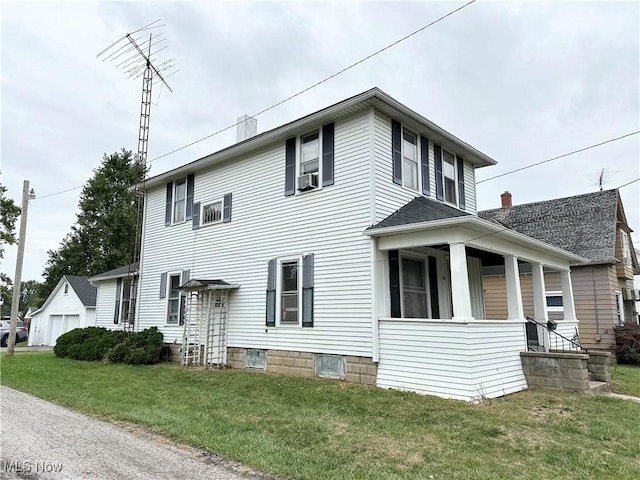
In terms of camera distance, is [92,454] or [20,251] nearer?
[92,454]

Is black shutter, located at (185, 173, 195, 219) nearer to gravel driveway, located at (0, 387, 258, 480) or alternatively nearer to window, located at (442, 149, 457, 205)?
window, located at (442, 149, 457, 205)

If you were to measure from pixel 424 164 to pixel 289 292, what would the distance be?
457 centimetres

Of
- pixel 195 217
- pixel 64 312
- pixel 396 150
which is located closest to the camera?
pixel 396 150

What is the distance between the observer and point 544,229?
56.7ft

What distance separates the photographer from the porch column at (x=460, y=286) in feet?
24.6

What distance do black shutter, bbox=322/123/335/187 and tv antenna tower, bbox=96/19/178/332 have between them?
6.08m

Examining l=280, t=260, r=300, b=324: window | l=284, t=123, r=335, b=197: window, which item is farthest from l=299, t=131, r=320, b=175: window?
l=280, t=260, r=300, b=324: window

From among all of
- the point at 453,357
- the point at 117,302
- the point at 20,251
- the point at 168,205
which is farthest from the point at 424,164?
the point at 20,251

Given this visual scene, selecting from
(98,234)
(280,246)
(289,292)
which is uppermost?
(98,234)

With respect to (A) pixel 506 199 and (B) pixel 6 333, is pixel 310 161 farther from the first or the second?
(B) pixel 6 333

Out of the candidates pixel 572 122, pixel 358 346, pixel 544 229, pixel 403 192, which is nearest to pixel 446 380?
pixel 358 346

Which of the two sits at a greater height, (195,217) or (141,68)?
(141,68)

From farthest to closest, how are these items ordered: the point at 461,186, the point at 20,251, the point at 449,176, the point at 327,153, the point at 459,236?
the point at 20,251, the point at 461,186, the point at 449,176, the point at 327,153, the point at 459,236

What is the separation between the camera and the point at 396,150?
984 cm
